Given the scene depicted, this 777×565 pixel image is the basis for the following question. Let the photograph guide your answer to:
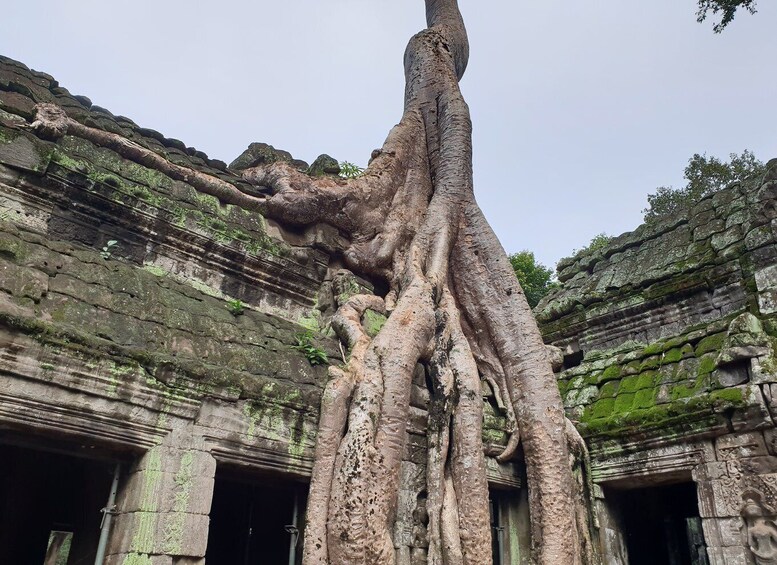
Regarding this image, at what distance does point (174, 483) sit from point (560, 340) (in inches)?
198

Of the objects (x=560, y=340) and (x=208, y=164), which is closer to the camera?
(x=208, y=164)

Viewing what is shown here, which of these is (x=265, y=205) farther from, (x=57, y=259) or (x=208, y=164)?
(x=57, y=259)

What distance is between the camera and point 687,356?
18.8 feet

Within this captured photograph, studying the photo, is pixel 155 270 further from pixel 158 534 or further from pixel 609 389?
pixel 609 389

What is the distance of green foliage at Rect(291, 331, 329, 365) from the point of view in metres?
4.53

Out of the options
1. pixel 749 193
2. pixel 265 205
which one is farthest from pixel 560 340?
pixel 265 205

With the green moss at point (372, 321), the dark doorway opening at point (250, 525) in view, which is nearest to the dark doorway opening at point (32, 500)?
the dark doorway opening at point (250, 525)

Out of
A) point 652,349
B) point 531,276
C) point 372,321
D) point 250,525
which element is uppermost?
point 531,276

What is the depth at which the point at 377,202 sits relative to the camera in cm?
598

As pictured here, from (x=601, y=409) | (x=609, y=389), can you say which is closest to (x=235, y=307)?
(x=601, y=409)

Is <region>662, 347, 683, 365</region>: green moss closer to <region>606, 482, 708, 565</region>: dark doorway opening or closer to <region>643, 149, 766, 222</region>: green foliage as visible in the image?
<region>606, 482, 708, 565</region>: dark doorway opening

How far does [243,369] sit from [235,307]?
627mm

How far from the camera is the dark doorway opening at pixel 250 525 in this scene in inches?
241

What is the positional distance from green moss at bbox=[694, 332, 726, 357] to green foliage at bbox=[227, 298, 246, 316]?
3.91 metres
